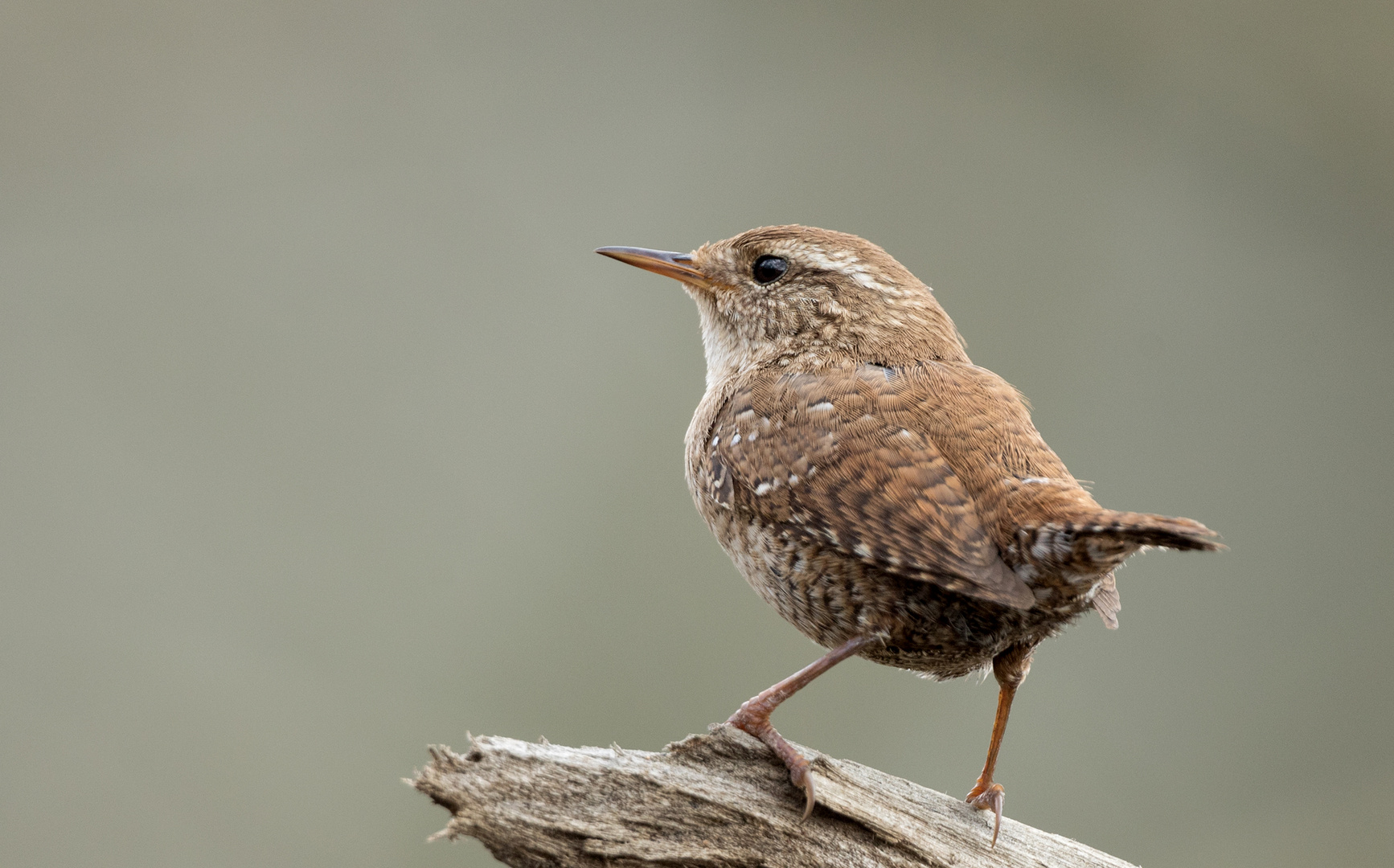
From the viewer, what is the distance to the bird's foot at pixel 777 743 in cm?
251

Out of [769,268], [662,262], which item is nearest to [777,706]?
[769,268]

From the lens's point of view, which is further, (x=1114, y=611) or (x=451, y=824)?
(x=1114, y=611)

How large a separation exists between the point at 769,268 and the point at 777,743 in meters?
1.43

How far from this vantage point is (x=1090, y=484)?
281 cm

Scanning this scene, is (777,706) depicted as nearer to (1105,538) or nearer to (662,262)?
(1105,538)

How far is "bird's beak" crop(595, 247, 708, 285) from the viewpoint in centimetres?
344

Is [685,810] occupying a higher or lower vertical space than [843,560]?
lower

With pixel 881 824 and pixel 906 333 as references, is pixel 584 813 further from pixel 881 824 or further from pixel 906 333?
pixel 906 333

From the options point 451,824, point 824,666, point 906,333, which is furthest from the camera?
point 906,333

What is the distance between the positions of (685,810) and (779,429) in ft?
2.98

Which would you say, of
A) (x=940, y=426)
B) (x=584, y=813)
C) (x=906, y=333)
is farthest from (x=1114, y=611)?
(x=584, y=813)

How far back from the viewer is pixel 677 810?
250cm

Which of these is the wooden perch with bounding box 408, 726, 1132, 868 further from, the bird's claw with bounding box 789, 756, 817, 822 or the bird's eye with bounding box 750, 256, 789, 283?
→ the bird's eye with bounding box 750, 256, 789, 283

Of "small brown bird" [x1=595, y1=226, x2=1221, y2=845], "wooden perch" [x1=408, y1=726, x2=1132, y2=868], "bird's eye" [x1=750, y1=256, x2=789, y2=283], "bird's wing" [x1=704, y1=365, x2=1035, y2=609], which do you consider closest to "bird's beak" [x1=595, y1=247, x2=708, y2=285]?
"bird's eye" [x1=750, y1=256, x2=789, y2=283]
